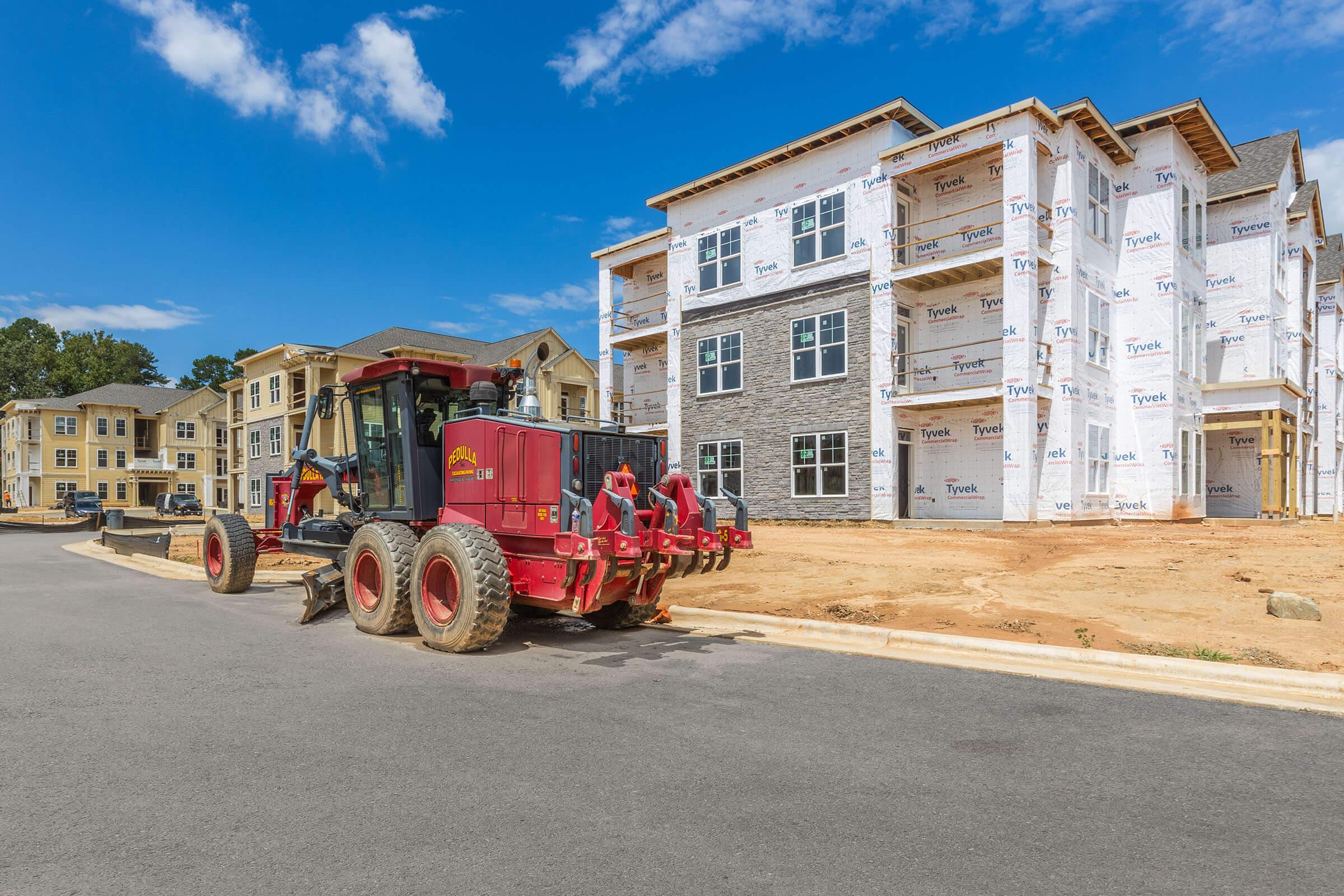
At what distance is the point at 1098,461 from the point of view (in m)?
21.9

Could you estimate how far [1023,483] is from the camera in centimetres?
1948

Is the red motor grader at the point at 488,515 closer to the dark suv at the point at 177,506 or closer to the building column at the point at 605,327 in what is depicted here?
the building column at the point at 605,327

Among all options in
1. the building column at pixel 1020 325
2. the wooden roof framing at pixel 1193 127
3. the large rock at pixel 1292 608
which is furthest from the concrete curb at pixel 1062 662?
the wooden roof framing at pixel 1193 127

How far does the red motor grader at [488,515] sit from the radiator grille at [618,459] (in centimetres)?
2

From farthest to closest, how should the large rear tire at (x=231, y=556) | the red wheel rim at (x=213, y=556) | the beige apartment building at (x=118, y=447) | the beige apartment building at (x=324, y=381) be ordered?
the beige apartment building at (x=118, y=447) < the beige apartment building at (x=324, y=381) < the red wheel rim at (x=213, y=556) < the large rear tire at (x=231, y=556)

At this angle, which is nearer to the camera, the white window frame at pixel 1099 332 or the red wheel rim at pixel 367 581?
the red wheel rim at pixel 367 581

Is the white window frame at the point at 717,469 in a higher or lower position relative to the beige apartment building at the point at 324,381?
lower

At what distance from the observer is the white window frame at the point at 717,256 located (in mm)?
26172

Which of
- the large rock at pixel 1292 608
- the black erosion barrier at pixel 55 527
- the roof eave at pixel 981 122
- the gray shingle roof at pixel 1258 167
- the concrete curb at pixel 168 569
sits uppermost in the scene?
the gray shingle roof at pixel 1258 167

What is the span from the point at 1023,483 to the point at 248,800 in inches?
737

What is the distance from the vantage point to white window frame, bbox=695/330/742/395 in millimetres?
25922

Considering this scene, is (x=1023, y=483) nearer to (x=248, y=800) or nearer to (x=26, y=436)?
(x=248, y=800)

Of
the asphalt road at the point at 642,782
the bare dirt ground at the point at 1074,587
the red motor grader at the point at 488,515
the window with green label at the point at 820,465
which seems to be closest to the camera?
the asphalt road at the point at 642,782

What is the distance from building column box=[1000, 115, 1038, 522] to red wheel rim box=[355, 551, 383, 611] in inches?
610
